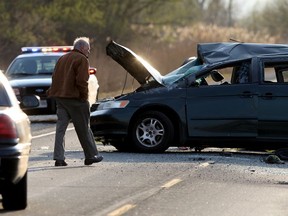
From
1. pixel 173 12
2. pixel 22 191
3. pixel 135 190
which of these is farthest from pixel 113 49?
pixel 173 12

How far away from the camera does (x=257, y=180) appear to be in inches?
523

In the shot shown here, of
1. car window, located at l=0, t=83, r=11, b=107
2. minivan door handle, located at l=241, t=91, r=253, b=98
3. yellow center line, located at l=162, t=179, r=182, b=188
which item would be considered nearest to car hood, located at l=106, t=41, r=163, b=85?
minivan door handle, located at l=241, t=91, r=253, b=98

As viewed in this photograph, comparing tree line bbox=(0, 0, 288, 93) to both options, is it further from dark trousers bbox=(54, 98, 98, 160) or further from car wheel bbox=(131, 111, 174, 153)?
dark trousers bbox=(54, 98, 98, 160)

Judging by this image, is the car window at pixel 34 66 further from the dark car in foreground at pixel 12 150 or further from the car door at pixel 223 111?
the dark car in foreground at pixel 12 150

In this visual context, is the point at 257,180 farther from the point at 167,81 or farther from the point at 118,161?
the point at 167,81

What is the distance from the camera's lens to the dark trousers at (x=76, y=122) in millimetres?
14602

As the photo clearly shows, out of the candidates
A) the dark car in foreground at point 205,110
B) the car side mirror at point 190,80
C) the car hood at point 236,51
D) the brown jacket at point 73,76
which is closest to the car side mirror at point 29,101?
the brown jacket at point 73,76

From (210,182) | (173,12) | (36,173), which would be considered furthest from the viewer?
(173,12)

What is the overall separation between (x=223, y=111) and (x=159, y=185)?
14.0 feet

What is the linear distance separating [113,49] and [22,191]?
284 inches

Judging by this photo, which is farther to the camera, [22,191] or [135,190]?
[135,190]

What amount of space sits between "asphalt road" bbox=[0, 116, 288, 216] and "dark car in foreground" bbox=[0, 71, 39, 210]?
17 cm

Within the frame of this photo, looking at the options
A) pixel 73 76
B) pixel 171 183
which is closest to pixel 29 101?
pixel 171 183

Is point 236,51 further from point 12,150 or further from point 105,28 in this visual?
point 105,28
